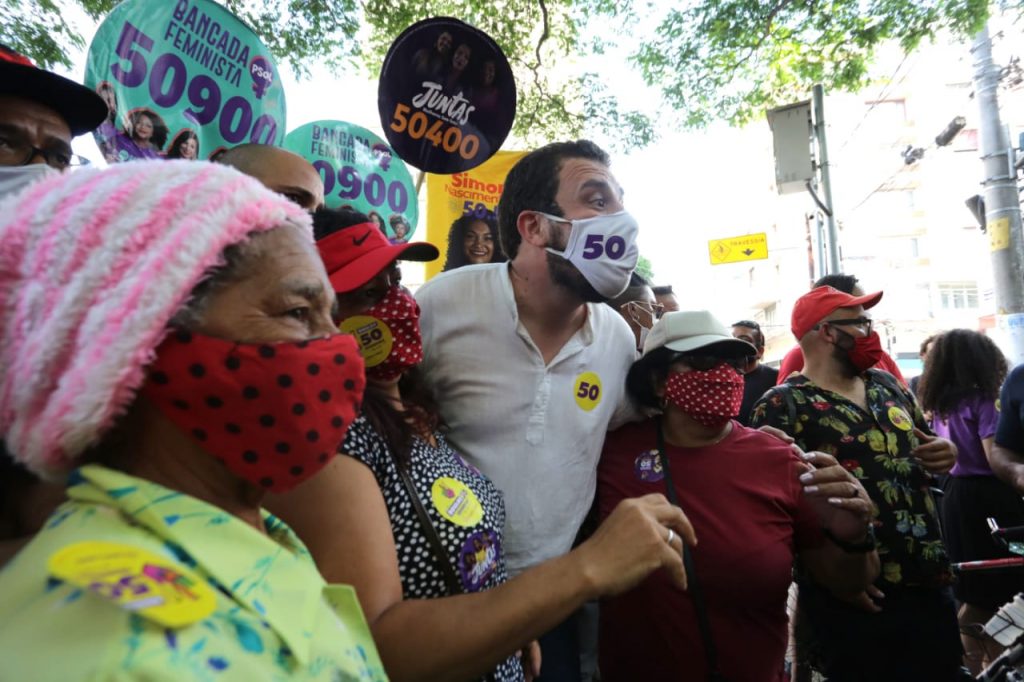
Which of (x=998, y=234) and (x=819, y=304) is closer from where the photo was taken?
(x=819, y=304)

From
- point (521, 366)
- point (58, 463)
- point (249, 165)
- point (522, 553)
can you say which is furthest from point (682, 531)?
point (249, 165)

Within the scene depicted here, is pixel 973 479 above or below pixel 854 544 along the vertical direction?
below

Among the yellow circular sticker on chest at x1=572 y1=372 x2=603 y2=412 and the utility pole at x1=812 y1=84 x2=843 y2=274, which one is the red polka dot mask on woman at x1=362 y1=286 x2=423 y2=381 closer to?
the yellow circular sticker on chest at x1=572 y1=372 x2=603 y2=412

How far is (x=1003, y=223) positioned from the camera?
19.2ft

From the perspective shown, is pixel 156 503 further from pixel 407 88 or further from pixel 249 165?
pixel 407 88

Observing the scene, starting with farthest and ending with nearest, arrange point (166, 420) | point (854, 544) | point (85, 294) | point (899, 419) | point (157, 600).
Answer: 1. point (899, 419)
2. point (854, 544)
3. point (166, 420)
4. point (85, 294)
5. point (157, 600)

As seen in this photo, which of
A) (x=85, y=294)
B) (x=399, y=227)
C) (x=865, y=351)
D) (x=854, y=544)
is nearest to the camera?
(x=85, y=294)

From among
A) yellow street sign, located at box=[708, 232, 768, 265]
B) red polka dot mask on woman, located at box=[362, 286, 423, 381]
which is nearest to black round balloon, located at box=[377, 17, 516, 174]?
red polka dot mask on woman, located at box=[362, 286, 423, 381]

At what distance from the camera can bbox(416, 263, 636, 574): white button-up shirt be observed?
210 cm

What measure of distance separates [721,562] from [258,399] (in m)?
1.82

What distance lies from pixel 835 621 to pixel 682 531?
1951 mm

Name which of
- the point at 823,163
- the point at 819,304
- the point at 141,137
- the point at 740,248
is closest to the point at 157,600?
the point at 141,137

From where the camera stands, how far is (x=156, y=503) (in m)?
0.87

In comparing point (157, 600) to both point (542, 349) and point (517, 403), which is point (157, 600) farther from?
point (542, 349)
